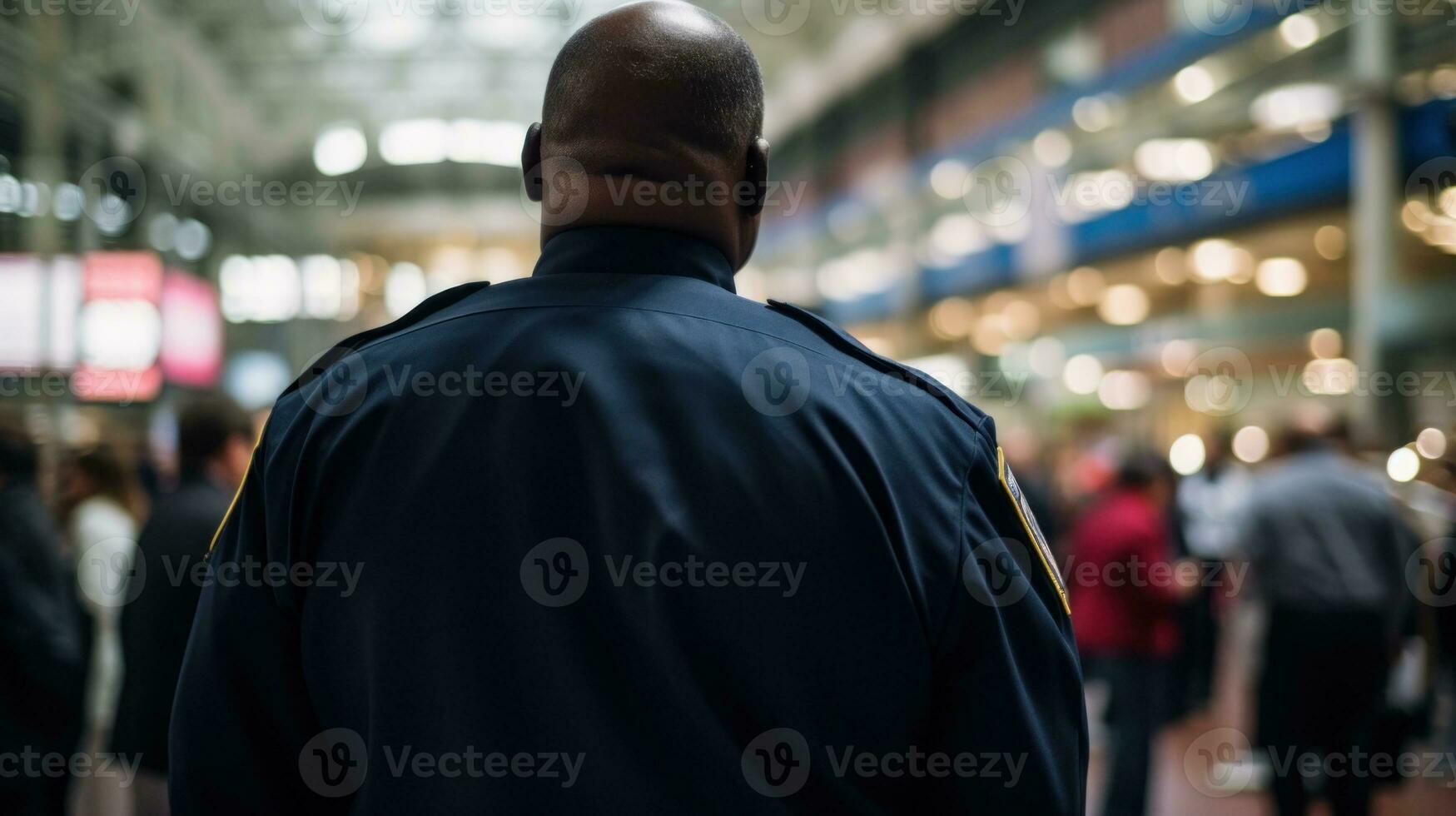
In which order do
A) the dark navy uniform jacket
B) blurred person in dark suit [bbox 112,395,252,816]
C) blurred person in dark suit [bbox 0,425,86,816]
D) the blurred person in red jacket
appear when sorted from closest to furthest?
the dark navy uniform jacket
blurred person in dark suit [bbox 112,395,252,816]
blurred person in dark suit [bbox 0,425,86,816]
the blurred person in red jacket

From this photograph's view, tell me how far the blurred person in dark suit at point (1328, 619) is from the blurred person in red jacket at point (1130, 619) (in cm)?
50

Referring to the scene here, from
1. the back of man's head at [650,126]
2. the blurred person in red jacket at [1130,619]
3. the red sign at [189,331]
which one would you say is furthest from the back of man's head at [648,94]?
the red sign at [189,331]

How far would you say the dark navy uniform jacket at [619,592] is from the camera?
1126 millimetres

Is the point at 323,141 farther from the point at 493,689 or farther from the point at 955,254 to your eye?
the point at 493,689

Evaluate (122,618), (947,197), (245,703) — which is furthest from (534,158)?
(947,197)

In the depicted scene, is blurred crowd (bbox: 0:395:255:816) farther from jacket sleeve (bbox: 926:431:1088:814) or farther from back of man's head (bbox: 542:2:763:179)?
jacket sleeve (bbox: 926:431:1088:814)

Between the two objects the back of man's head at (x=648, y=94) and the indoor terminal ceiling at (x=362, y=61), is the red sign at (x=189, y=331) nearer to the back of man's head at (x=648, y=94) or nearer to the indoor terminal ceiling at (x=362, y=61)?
the indoor terminal ceiling at (x=362, y=61)

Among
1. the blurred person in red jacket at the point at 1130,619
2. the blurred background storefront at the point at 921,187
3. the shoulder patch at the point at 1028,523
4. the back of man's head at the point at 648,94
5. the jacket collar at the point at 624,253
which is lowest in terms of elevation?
the blurred person in red jacket at the point at 1130,619

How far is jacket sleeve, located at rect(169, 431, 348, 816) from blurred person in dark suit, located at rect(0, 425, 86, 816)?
10.3 feet

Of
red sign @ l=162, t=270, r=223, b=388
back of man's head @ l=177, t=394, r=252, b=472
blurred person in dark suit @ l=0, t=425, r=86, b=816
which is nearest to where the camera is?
blurred person in dark suit @ l=0, t=425, r=86, b=816

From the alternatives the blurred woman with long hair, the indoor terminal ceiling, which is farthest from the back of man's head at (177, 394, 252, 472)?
the indoor terminal ceiling

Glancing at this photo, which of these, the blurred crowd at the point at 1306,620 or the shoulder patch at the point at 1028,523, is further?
the blurred crowd at the point at 1306,620

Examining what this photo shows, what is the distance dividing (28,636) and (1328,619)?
5.41 metres

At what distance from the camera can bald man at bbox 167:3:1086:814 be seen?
113 cm
